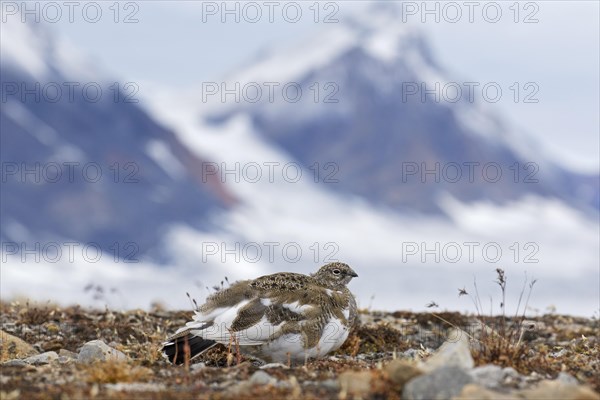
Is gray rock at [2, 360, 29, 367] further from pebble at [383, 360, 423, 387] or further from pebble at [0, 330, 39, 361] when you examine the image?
pebble at [383, 360, 423, 387]

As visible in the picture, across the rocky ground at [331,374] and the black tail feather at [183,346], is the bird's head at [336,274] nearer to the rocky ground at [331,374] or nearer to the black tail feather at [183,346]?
the rocky ground at [331,374]

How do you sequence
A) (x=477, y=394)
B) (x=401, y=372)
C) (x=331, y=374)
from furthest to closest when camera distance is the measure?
(x=331, y=374) → (x=401, y=372) → (x=477, y=394)

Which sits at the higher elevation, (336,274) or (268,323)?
(336,274)

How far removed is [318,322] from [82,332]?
5192 millimetres

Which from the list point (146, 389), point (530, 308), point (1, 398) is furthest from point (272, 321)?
point (530, 308)

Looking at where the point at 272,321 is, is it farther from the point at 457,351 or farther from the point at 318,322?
the point at 457,351

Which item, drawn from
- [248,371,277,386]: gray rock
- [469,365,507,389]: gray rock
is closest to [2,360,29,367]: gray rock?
[248,371,277,386]: gray rock

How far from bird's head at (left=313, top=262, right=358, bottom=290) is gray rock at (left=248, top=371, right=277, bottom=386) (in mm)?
3731

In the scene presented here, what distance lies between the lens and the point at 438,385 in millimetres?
6754

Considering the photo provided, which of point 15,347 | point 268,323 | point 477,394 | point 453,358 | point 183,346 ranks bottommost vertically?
point 477,394

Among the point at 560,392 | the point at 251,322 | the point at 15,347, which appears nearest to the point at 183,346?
the point at 251,322

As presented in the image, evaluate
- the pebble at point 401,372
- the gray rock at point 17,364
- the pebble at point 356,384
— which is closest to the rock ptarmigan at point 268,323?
the gray rock at point 17,364

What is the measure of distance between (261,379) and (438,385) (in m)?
1.46

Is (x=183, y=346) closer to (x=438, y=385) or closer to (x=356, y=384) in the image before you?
(x=356, y=384)
